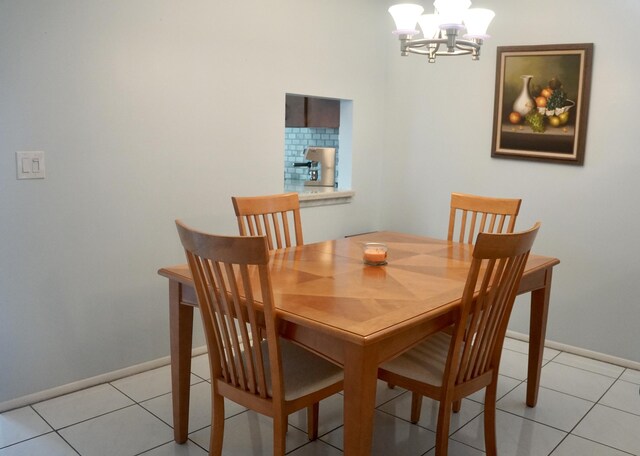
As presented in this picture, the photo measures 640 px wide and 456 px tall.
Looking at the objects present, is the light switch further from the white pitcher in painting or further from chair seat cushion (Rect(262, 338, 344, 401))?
the white pitcher in painting

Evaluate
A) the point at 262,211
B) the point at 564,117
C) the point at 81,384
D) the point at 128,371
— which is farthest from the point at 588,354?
the point at 81,384

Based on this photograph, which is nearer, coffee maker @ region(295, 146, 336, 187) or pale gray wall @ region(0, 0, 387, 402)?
pale gray wall @ region(0, 0, 387, 402)

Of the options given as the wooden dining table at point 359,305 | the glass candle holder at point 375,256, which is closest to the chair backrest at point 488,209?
the wooden dining table at point 359,305

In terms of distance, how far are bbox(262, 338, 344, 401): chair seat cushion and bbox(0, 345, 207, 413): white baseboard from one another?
115 cm

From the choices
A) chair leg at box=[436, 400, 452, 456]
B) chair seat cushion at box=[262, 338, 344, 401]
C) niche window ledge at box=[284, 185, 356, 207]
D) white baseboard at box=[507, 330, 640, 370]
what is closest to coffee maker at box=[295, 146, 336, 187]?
niche window ledge at box=[284, 185, 356, 207]

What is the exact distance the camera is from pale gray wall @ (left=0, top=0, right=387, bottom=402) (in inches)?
97.8

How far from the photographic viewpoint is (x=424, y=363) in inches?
82.2

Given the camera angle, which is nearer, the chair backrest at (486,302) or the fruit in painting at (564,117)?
the chair backrest at (486,302)

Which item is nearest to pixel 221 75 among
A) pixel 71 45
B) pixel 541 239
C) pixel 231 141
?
pixel 231 141

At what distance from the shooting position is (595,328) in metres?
3.33

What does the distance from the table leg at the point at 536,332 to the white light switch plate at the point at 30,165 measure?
224 centimetres

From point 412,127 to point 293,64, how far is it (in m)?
1.02

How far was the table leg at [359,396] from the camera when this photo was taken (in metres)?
1.61

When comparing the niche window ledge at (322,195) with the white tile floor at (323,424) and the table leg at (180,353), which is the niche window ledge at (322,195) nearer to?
the white tile floor at (323,424)
